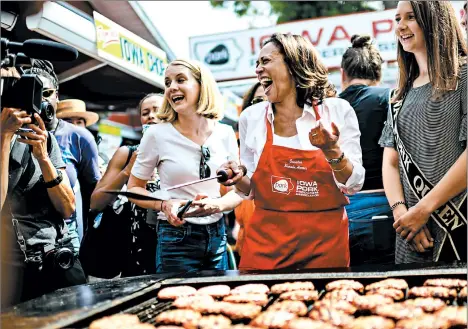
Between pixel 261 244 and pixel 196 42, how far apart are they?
500 inches

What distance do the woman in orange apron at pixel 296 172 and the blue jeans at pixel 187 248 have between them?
30 cm

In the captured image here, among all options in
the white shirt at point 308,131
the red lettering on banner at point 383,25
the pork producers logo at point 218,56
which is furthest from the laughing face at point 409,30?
the pork producers logo at point 218,56

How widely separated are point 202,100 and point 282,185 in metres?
0.84

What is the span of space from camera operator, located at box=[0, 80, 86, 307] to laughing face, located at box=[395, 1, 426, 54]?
1661 millimetres

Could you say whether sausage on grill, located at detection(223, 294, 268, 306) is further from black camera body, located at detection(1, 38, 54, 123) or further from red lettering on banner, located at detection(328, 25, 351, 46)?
red lettering on banner, located at detection(328, 25, 351, 46)

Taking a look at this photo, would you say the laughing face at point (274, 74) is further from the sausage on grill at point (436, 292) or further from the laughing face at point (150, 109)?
the laughing face at point (150, 109)

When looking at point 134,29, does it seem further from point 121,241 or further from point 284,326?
point 284,326

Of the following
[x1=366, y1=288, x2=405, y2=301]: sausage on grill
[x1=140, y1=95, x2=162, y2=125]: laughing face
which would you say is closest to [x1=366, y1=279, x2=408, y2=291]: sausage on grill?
[x1=366, y1=288, x2=405, y2=301]: sausage on grill

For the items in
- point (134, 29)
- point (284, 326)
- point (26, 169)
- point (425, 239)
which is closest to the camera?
point (284, 326)

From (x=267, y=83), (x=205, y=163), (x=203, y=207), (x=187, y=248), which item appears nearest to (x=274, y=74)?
(x=267, y=83)

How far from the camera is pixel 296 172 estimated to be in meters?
2.64

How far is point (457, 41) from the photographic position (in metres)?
2.53

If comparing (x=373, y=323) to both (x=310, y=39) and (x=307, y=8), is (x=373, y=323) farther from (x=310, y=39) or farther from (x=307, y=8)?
(x=307, y=8)

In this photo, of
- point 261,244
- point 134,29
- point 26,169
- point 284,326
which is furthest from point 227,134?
point 134,29
